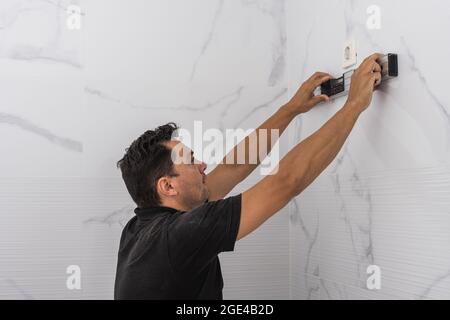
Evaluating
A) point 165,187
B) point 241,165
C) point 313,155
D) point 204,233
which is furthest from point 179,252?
point 241,165

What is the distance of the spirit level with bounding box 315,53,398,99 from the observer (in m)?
1.19

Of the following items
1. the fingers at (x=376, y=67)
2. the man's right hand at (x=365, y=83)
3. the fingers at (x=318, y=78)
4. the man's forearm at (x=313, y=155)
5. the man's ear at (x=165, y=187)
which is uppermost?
the fingers at (x=318, y=78)

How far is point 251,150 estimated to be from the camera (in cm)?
152

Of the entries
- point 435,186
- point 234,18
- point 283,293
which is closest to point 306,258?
point 283,293

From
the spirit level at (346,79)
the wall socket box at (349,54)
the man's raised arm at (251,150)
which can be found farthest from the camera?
the man's raised arm at (251,150)

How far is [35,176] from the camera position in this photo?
1.49 meters

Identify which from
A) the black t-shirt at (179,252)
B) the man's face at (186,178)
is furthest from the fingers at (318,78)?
the black t-shirt at (179,252)

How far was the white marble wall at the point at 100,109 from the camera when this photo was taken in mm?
1485

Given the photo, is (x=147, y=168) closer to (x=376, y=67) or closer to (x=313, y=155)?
(x=313, y=155)

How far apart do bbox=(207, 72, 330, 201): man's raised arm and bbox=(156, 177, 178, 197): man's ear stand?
25cm

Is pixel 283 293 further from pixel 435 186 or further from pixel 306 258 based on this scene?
pixel 435 186

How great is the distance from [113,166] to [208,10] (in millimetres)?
571

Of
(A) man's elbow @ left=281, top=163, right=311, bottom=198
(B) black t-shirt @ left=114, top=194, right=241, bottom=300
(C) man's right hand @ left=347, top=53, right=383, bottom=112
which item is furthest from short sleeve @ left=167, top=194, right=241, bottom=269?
(C) man's right hand @ left=347, top=53, right=383, bottom=112

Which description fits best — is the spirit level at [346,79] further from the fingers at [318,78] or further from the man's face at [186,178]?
the man's face at [186,178]
